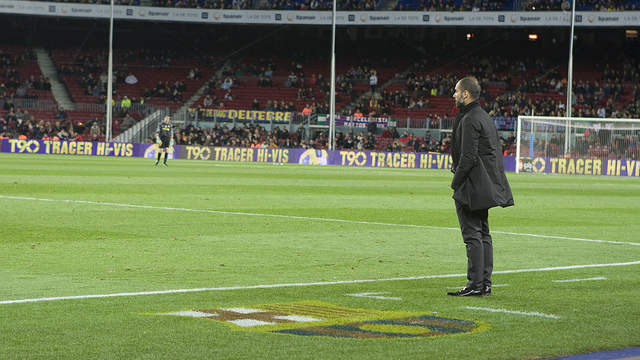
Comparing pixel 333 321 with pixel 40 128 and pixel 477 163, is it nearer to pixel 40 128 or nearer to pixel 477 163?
pixel 477 163

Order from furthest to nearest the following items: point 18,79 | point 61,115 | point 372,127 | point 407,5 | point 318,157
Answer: point 18,79 → point 407,5 → point 61,115 → point 372,127 → point 318,157

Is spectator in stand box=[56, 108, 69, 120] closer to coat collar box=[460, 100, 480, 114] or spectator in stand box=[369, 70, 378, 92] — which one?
spectator in stand box=[369, 70, 378, 92]

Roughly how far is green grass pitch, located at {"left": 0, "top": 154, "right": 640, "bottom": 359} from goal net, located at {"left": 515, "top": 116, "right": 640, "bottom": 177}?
21.4 metres

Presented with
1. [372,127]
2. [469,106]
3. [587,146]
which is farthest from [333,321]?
[372,127]

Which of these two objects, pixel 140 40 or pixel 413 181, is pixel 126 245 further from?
pixel 140 40

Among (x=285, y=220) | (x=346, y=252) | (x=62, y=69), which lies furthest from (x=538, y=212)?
(x=62, y=69)

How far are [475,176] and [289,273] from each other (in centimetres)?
243

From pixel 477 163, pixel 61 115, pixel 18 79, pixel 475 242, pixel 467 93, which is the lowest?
pixel 475 242

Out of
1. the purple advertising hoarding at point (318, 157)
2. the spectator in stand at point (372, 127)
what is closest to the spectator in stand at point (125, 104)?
the purple advertising hoarding at point (318, 157)

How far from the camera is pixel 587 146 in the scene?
139 feet

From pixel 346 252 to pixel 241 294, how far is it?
3.93 meters

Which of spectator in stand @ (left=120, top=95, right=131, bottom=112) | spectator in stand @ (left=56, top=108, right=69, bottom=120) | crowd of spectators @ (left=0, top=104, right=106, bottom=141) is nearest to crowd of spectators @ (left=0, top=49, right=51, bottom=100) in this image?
crowd of spectators @ (left=0, top=104, right=106, bottom=141)

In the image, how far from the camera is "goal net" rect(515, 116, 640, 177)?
4222 cm

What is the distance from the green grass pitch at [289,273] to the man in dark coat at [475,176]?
39 cm
